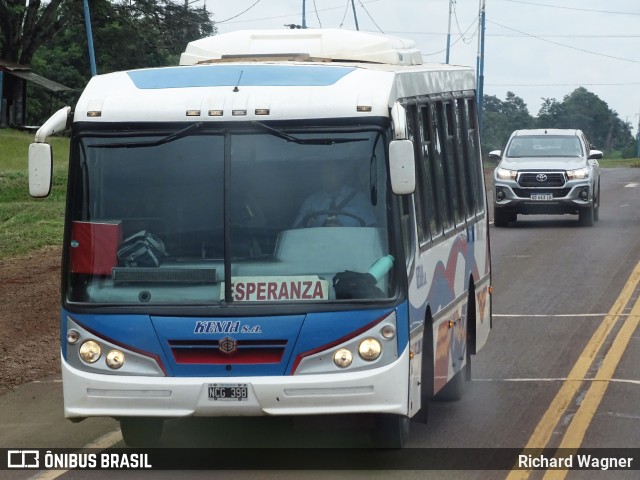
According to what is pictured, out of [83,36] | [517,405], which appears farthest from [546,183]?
[83,36]

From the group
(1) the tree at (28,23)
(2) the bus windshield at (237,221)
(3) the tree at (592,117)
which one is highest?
(1) the tree at (28,23)

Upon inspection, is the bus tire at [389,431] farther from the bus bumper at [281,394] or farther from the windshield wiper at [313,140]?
the windshield wiper at [313,140]

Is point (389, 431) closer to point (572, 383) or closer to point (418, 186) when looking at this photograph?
point (418, 186)

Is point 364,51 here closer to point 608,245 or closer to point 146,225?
point 146,225

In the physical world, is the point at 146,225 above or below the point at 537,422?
above

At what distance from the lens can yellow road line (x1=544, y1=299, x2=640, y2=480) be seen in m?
9.84

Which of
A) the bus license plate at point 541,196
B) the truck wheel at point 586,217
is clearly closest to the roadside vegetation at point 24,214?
the bus license plate at point 541,196

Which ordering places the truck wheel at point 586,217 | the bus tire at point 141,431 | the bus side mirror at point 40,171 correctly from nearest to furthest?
1. the bus side mirror at point 40,171
2. the bus tire at point 141,431
3. the truck wheel at point 586,217

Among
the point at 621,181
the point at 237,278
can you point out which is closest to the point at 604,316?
the point at 237,278

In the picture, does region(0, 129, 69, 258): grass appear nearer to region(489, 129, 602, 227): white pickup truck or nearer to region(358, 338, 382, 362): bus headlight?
region(489, 129, 602, 227): white pickup truck

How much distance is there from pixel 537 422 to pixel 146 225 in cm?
338

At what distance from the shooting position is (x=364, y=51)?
11078 mm

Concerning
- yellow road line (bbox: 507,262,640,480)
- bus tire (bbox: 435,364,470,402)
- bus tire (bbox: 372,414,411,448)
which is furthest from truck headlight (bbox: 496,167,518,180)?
bus tire (bbox: 372,414,411,448)

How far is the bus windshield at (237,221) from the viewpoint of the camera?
879cm
